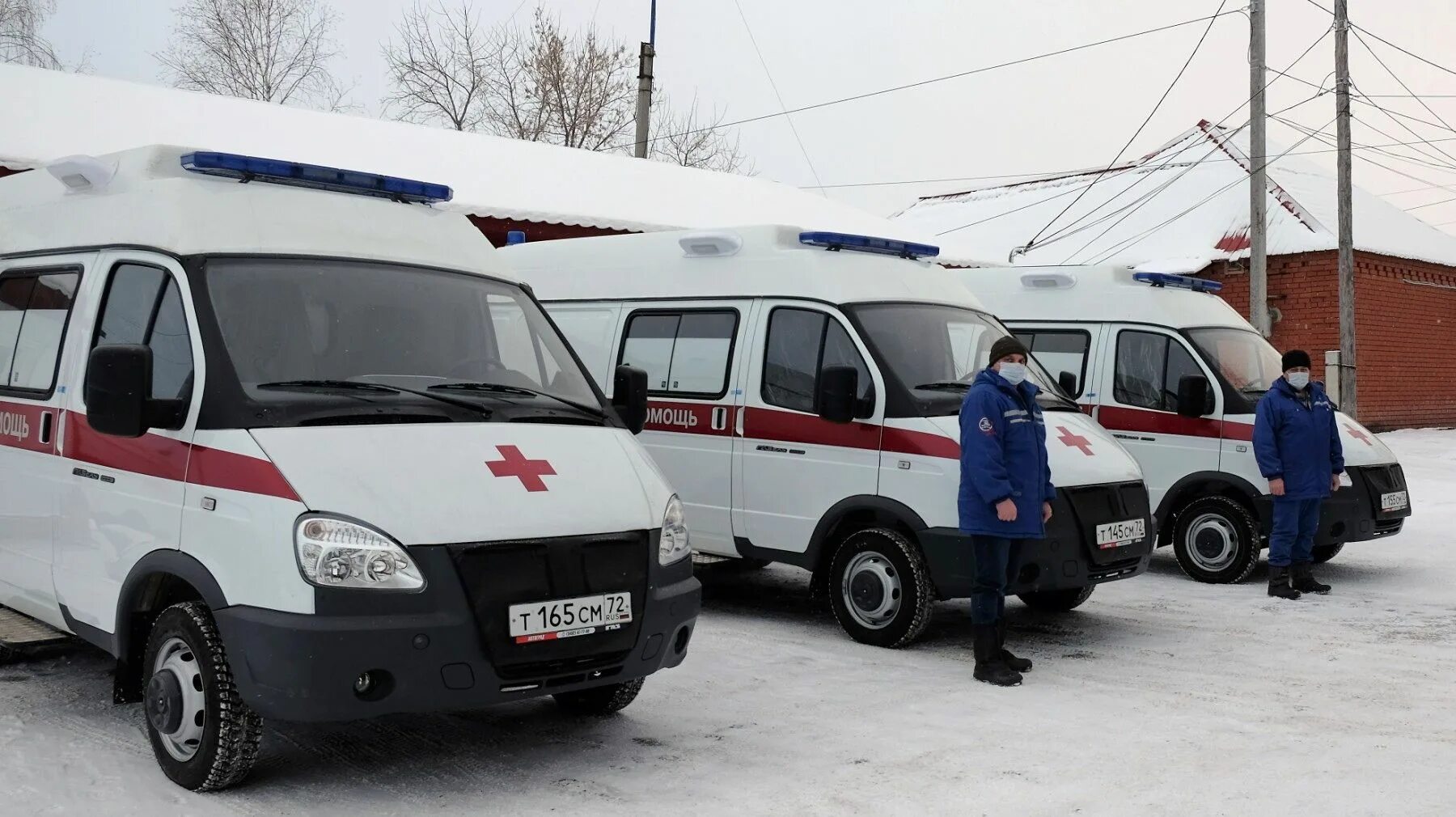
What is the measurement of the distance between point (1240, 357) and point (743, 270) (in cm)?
443

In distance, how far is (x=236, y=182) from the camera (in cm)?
554

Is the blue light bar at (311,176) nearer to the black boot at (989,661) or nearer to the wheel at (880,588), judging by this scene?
the wheel at (880,588)

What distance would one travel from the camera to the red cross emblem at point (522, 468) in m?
4.80

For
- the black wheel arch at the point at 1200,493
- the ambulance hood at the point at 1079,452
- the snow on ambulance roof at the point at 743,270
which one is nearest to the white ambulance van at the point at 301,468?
the snow on ambulance roof at the point at 743,270

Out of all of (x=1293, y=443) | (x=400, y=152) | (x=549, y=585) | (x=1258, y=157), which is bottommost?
(x=549, y=585)

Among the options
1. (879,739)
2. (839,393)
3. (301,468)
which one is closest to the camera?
(301,468)

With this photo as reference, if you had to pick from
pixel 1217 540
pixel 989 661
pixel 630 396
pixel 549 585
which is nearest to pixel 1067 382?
pixel 1217 540

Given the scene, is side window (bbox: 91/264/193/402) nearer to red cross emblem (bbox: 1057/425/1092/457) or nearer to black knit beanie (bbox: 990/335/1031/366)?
black knit beanie (bbox: 990/335/1031/366)

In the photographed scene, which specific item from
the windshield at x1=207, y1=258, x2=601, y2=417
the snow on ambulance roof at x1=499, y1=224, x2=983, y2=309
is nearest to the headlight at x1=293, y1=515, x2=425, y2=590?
→ the windshield at x1=207, y1=258, x2=601, y2=417

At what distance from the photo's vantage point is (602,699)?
581 cm

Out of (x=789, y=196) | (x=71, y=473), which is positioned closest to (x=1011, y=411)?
(x=71, y=473)

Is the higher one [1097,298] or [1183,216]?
[1183,216]

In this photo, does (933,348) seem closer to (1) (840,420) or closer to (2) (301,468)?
(1) (840,420)

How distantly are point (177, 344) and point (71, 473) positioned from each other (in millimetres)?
873
